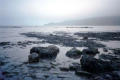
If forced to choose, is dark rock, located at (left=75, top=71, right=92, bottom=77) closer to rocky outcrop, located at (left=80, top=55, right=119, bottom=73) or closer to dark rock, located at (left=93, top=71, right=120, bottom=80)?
dark rock, located at (left=93, top=71, right=120, bottom=80)

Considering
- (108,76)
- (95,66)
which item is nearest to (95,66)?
(95,66)

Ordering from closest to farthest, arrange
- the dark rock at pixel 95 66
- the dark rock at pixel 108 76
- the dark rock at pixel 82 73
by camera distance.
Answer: the dark rock at pixel 108 76 → the dark rock at pixel 82 73 → the dark rock at pixel 95 66

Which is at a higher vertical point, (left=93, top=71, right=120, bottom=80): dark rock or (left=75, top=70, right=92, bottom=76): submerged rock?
(left=75, top=70, right=92, bottom=76): submerged rock

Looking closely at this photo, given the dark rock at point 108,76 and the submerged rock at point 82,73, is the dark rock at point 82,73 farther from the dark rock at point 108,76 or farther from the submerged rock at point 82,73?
the dark rock at point 108,76

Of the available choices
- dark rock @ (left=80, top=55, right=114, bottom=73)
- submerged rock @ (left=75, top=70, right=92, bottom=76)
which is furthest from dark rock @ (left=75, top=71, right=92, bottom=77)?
dark rock @ (left=80, top=55, right=114, bottom=73)

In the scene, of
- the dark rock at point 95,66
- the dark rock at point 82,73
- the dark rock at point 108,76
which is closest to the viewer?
the dark rock at point 108,76

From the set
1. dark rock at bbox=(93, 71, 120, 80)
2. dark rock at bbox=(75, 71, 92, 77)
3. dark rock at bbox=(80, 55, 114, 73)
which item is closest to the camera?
dark rock at bbox=(93, 71, 120, 80)

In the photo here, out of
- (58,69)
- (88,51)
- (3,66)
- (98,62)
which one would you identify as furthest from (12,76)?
(88,51)

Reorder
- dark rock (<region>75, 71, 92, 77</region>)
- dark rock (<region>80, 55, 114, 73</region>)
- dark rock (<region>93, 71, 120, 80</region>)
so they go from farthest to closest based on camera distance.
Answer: dark rock (<region>80, 55, 114, 73</region>) < dark rock (<region>75, 71, 92, 77</region>) < dark rock (<region>93, 71, 120, 80</region>)

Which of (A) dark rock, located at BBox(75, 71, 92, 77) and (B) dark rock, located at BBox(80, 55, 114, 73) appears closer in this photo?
(A) dark rock, located at BBox(75, 71, 92, 77)

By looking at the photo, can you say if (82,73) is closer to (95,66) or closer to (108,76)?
(95,66)

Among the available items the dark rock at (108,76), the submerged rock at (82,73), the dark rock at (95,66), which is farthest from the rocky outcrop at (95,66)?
the submerged rock at (82,73)

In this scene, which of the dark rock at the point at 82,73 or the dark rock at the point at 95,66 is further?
the dark rock at the point at 95,66

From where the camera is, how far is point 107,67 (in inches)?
384
